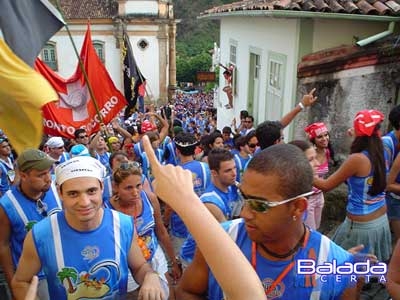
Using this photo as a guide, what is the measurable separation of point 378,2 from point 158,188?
6214mm

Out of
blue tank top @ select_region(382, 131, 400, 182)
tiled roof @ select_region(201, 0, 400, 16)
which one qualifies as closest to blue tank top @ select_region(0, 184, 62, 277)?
blue tank top @ select_region(382, 131, 400, 182)

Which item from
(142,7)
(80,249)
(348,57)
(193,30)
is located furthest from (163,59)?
(80,249)

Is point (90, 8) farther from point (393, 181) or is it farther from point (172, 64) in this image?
point (393, 181)

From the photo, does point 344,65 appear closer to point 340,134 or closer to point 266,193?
point 340,134

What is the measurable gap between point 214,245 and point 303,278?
2.74ft

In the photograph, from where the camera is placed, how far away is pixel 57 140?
6156 millimetres

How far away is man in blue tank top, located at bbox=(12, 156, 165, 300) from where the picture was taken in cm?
250

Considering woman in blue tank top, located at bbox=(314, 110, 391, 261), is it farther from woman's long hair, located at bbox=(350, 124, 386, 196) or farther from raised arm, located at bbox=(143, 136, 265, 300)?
raised arm, located at bbox=(143, 136, 265, 300)

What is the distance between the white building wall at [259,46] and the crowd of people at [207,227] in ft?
11.3

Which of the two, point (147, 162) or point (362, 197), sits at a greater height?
point (362, 197)

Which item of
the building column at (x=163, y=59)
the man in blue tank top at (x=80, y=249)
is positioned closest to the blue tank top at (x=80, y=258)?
the man in blue tank top at (x=80, y=249)

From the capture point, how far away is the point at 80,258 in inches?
99.3

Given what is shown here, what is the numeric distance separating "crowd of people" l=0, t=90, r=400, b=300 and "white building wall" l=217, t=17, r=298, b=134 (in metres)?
3.44

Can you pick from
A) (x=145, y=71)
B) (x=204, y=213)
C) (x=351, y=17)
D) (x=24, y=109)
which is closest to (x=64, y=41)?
(x=145, y=71)
